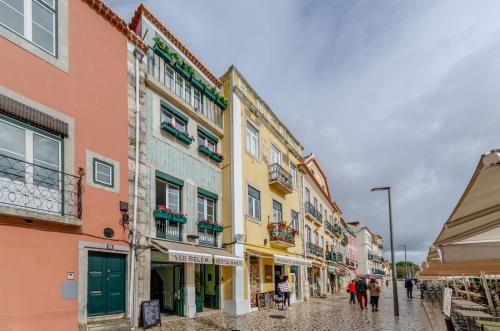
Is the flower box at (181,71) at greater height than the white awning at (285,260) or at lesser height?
greater

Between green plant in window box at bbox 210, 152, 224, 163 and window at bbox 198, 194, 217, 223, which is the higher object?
green plant in window box at bbox 210, 152, 224, 163

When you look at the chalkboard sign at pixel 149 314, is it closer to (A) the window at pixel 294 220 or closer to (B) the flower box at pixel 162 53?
(B) the flower box at pixel 162 53

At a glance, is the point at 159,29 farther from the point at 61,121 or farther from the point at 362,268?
the point at 362,268

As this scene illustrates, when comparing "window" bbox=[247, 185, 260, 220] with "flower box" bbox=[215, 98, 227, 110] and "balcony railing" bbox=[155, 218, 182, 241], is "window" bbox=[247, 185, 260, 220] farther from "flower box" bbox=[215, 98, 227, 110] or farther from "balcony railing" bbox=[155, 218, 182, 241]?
"balcony railing" bbox=[155, 218, 182, 241]

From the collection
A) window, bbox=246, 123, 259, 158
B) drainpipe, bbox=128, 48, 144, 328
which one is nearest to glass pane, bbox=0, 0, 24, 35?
drainpipe, bbox=128, 48, 144, 328

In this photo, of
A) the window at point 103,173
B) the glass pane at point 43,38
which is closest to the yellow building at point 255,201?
the window at point 103,173

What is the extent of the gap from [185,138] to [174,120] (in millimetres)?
845

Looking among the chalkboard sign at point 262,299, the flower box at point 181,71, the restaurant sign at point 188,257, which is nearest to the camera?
the restaurant sign at point 188,257

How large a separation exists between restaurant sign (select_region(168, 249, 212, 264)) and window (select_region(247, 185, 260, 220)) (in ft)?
18.7

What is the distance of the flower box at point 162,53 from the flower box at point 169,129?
2.64 metres

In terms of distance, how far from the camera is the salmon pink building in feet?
26.1

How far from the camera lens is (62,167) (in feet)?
30.1

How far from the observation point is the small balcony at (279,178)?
20.8 meters

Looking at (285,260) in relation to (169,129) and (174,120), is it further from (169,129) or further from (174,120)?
(169,129)
